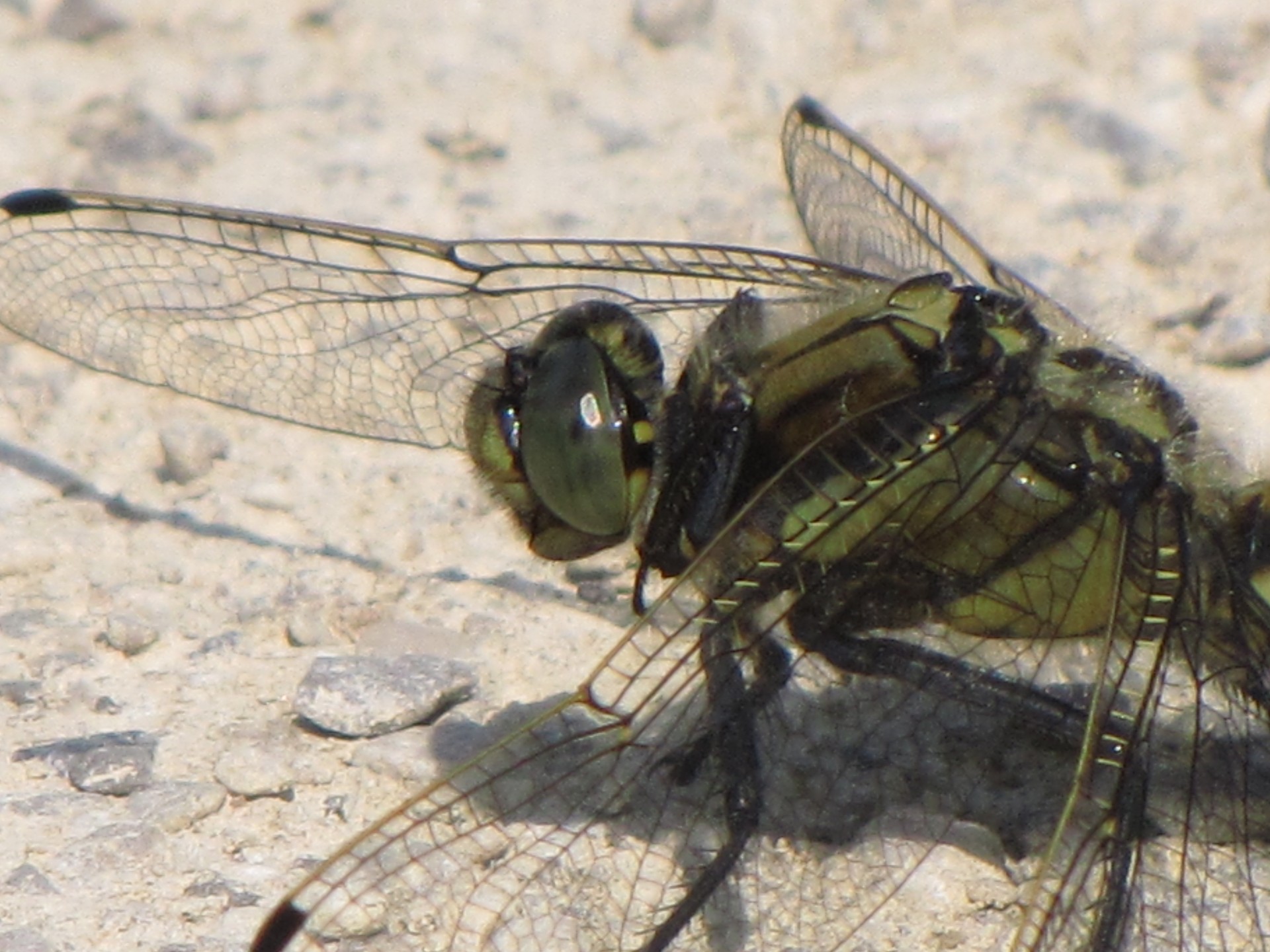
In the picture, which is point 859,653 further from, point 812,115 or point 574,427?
point 812,115

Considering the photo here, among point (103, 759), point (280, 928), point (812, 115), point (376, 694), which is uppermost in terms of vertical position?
point (812, 115)

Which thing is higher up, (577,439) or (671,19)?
(671,19)

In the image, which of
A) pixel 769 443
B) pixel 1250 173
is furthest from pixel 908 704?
pixel 1250 173

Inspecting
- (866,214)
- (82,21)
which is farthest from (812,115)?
(82,21)

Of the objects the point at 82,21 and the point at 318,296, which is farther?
the point at 82,21

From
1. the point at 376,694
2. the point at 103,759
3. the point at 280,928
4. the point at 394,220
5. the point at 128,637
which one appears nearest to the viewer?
the point at 280,928

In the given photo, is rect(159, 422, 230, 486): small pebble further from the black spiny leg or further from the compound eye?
the black spiny leg

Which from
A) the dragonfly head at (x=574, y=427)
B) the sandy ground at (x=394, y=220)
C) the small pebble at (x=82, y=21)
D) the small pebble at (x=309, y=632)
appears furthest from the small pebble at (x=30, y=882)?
the small pebble at (x=82, y=21)
